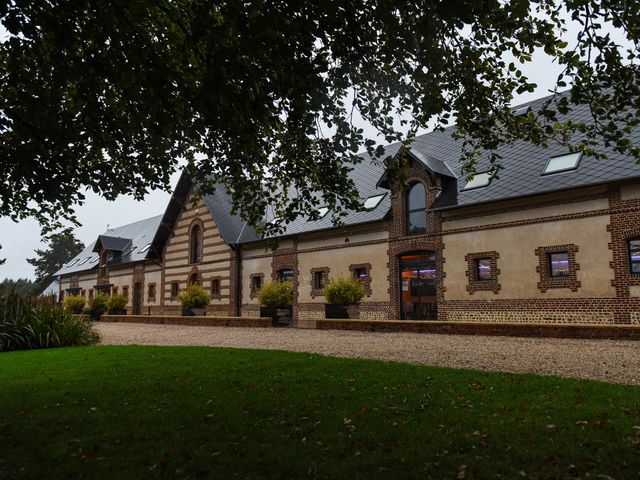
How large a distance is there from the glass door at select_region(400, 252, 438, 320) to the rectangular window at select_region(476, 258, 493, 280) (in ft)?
5.78

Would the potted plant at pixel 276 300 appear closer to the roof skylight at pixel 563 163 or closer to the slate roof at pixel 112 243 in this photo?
the roof skylight at pixel 563 163

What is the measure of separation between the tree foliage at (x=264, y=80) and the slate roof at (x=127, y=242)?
24.8 meters

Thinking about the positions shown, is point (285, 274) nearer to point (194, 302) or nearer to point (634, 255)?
point (194, 302)

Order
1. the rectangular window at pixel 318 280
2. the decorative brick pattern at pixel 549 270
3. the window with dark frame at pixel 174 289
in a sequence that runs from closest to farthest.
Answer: the decorative brick pattern at pixel 549 270 → the rectangular window at pixel 318 280 → the window with dark frame at pixel 174 289

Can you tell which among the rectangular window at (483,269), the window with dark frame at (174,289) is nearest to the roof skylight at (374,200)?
the rectangular window at (483,269)

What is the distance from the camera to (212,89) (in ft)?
15.5

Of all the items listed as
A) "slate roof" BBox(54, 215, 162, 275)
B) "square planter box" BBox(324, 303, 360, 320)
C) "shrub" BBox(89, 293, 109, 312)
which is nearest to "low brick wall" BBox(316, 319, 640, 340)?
"square planter box" BBox(324, 303, 360, 320)

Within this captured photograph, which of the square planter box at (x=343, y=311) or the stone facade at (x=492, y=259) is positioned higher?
the stone facade at (x=492, y=259)

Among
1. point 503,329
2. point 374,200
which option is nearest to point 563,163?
point 503,329

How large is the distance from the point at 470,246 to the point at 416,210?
2723 mm

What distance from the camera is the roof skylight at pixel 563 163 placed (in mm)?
14797

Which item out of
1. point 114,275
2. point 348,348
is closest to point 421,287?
point 348,348

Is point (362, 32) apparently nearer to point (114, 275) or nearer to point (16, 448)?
point (16, 448)

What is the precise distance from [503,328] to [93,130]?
10202 mm
